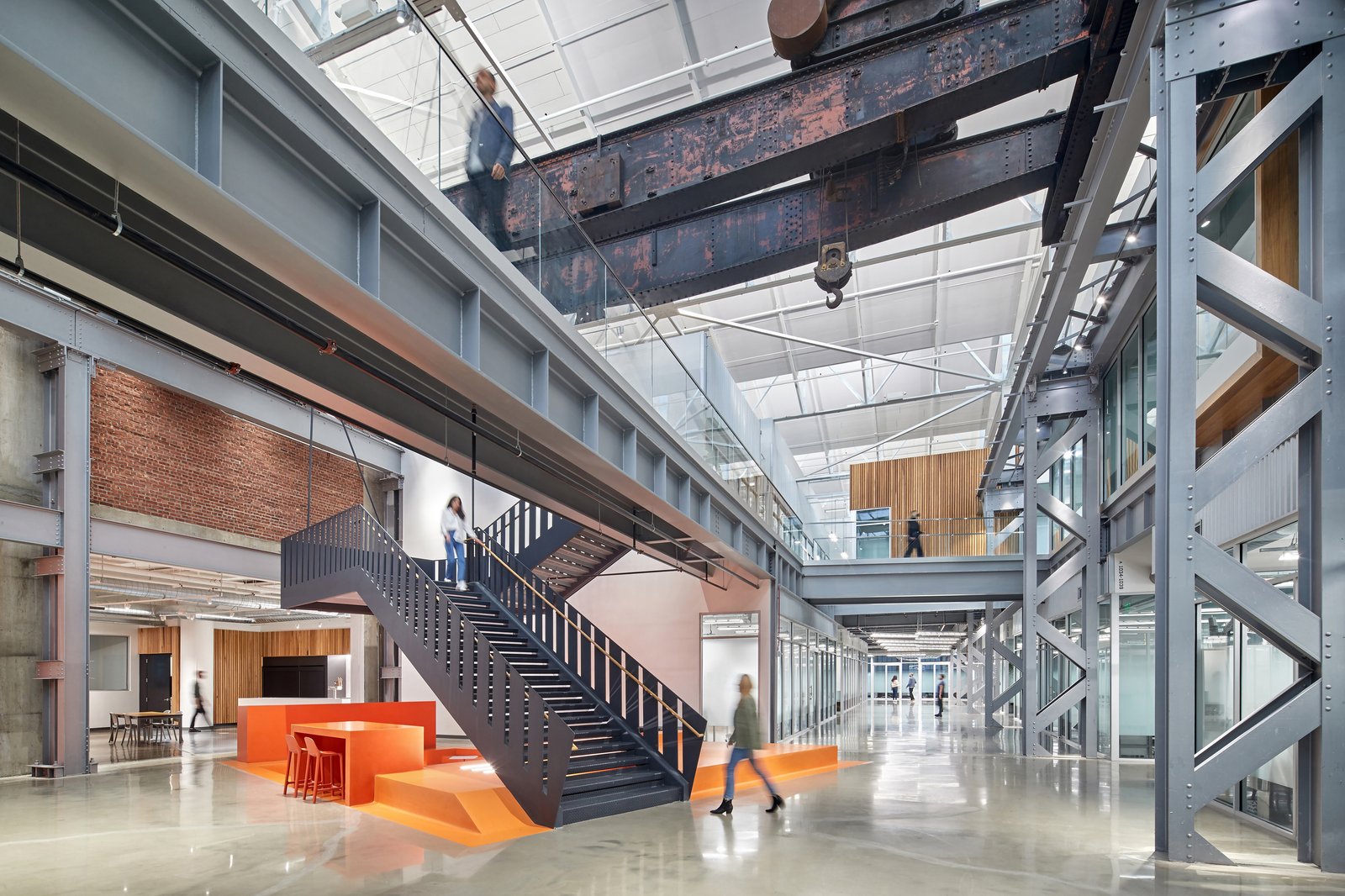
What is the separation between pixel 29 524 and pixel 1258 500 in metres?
18.2

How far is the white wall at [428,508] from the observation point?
26.6 m

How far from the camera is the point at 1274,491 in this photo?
9602 millimetres

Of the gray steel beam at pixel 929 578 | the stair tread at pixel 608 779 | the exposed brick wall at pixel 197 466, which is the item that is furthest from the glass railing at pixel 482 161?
the gray steel beam at pixel 929 578

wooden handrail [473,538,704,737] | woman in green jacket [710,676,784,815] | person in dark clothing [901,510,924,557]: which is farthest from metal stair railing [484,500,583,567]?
person in dark clothing [901,510,924,557]

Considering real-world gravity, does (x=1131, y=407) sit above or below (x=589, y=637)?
above

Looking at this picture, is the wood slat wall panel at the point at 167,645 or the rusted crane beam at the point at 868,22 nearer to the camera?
the rusted crane beam at the point at 868,22

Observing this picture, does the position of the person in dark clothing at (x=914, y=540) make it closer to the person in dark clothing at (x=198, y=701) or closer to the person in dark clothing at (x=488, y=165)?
the person in dark clothing at (x=488, y=165)

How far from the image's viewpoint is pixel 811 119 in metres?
8.10

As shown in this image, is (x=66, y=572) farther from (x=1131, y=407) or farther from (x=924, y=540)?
(x=924, y=540)

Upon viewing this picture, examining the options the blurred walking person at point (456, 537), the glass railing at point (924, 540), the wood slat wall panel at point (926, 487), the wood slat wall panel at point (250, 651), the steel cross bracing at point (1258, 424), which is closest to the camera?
the steel cross bracing at point (1258, 424)

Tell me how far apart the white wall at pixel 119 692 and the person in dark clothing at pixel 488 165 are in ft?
93.0

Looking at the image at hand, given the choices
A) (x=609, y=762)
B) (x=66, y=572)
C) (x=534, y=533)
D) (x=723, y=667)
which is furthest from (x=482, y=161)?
(x=723, y=667)

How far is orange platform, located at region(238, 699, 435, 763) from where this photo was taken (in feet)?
58.1

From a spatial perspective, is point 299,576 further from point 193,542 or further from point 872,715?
point 872,715
